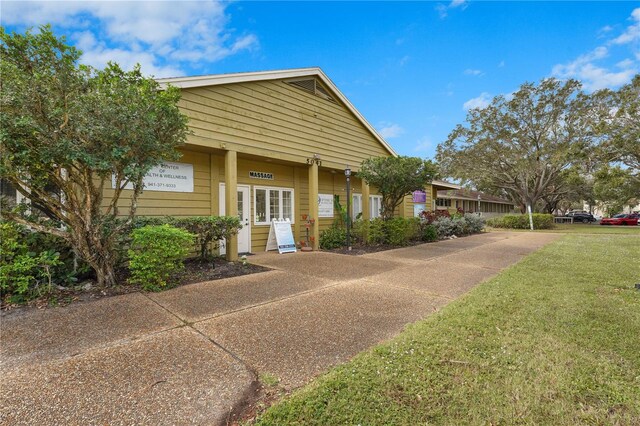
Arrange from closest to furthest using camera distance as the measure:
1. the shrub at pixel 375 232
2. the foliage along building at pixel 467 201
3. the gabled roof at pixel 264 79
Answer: the gabled roof at pixel 264 79
the shrub at pixel 375 232
the foliage along building at pixel 467 201

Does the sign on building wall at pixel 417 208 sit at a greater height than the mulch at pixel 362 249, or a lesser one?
greater

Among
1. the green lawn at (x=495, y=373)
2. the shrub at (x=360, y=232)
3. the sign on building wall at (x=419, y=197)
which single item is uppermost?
the sign on building wall at (x=419, y=197)

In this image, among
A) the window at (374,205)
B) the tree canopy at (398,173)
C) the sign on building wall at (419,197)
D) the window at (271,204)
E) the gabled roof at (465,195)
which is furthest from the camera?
the gabled roof at (465,195)

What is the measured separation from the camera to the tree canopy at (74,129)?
3.83 metres

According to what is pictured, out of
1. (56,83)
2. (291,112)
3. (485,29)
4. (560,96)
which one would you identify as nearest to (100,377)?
(56,83)

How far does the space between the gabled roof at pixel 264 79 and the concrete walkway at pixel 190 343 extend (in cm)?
393

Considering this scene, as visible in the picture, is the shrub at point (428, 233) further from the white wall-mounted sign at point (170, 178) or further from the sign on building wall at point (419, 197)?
the white wall-mounted sign at point (170, 178)

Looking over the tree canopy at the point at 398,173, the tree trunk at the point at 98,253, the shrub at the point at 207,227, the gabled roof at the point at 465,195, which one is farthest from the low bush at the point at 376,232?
the gabled roof at the point at 465,195

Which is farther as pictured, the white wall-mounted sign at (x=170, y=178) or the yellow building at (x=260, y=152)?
the yellow building at (x=260, y=152)

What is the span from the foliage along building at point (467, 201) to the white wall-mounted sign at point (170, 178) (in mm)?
25735

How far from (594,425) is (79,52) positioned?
706cm

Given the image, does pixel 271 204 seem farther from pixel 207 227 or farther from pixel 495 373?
pixel 495 373

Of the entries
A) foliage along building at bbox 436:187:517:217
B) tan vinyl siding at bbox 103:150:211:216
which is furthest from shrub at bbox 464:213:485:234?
tan vinyl siding at bbox 103:150:211:216

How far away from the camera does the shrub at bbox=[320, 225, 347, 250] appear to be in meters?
9.52
